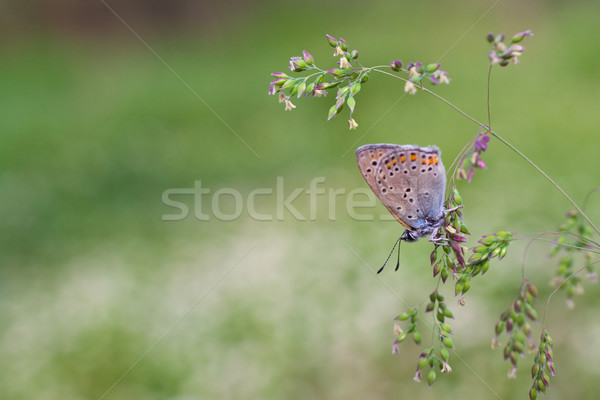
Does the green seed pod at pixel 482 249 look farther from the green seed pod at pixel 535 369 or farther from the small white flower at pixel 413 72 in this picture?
the small white flower at pixel 413 72

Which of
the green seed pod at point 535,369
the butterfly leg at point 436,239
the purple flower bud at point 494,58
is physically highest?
the purple flower bud at point 494,58

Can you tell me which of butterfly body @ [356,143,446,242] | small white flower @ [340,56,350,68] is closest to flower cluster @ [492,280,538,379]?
butterfly body @ [356,143,446,242]

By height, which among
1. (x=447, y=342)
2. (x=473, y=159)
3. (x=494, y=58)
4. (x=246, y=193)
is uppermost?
(x=246, y=193)

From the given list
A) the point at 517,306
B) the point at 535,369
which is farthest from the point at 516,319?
the point at 535,369

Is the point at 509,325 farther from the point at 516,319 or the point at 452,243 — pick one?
the point at 452,243

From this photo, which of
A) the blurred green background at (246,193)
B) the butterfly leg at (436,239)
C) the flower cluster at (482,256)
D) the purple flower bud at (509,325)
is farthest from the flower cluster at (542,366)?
the blurred green background at (246,193)

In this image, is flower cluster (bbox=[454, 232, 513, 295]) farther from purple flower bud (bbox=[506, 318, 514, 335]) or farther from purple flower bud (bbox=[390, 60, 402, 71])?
purple flower bud (bbox=[390, 60, 402, 71])
